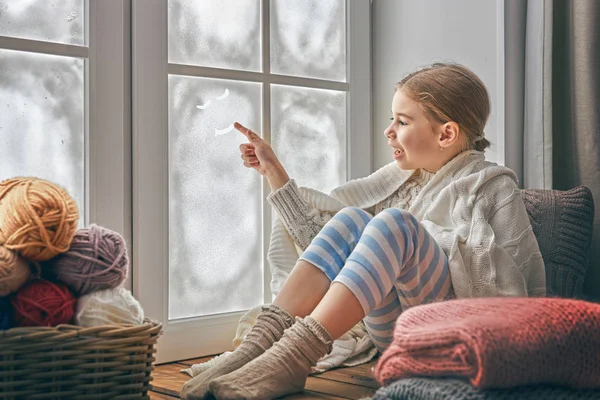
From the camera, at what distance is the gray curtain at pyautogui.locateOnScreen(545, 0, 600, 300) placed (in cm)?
192

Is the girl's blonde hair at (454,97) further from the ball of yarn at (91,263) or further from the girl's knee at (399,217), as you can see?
the ball of yarn at (91,263)

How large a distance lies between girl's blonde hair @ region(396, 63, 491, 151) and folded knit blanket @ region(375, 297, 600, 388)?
78cm

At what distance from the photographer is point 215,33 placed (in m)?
2.08

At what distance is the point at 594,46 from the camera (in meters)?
1.93

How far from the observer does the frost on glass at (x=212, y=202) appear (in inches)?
79.4

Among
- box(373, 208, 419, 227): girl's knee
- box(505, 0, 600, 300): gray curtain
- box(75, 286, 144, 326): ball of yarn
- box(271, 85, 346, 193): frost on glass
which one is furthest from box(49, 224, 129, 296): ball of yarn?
box(505, 0, 600, 300): gray curtain

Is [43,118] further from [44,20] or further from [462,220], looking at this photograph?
[462,220]

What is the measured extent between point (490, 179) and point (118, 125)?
2.89 feet

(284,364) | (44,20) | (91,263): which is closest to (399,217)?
(284,364)

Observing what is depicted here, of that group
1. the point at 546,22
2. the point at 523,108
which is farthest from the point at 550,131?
the point at 546,22

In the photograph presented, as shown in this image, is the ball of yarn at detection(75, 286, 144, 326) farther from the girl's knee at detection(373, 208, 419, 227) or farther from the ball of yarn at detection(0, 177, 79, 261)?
the girl's knee at detection(373, 208, 419, 227)

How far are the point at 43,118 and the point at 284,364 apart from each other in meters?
0.80

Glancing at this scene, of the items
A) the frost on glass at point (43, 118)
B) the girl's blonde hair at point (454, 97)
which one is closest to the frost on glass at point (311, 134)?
the girl's blonde hair at point (454, 97)

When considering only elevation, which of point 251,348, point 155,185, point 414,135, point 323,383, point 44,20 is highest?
point 44,20
